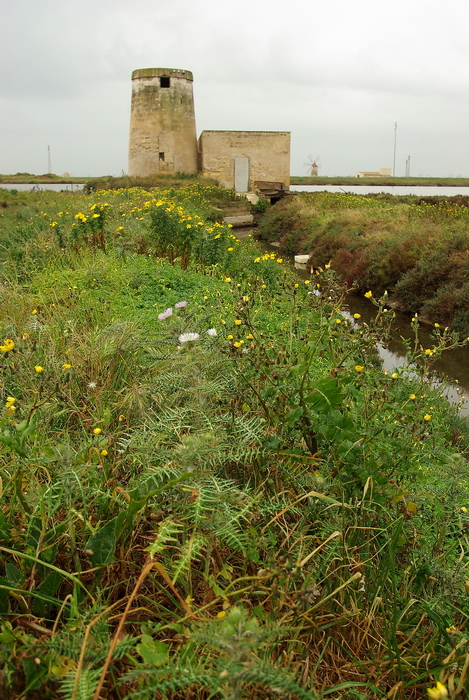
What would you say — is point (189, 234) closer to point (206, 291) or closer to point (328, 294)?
point (206, 291)

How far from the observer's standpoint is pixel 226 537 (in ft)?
5.30

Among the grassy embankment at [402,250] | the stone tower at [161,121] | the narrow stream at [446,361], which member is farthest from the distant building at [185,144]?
the narrow stream at [446,361]

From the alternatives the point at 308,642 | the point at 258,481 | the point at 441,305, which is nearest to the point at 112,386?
the point at 258,481

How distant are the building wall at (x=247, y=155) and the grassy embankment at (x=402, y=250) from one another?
10.8 metres

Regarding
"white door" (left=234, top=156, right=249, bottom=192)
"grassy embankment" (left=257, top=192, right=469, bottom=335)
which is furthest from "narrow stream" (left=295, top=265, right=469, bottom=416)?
"white door" (left=234, top=156, right=249, bottom=192)

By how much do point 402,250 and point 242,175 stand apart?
19.1 m

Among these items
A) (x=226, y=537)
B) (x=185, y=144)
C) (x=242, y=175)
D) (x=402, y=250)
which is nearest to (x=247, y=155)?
(x=242, y=175)

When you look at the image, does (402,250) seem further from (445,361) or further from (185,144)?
(185,144)

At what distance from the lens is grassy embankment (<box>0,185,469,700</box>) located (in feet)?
4.59

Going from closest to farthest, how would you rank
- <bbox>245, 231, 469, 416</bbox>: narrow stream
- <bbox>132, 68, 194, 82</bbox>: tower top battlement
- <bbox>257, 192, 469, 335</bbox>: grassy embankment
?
<bbox>245, 231, 469, 416</bbox>: narrow stream
<bbox>257, 192, 469, 335</bbox>: grassy embankment
<bbox>132, 68, 194, 82</bbox>: tower top battlement

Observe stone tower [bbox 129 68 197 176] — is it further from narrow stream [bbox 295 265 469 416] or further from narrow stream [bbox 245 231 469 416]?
narrow stream [bbox 295 265 469 416]

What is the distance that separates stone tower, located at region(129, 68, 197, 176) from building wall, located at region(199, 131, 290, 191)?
1.03 meters

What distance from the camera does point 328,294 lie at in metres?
3.25

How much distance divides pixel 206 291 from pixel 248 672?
192 inches
